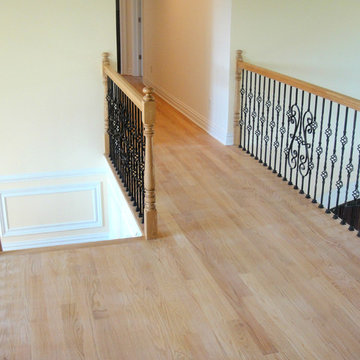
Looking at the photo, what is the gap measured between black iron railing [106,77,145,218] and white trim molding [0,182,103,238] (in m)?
0.58

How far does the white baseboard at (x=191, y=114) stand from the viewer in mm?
6653

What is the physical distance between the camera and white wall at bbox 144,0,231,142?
20.8ft

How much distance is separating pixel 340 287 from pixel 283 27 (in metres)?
3.77

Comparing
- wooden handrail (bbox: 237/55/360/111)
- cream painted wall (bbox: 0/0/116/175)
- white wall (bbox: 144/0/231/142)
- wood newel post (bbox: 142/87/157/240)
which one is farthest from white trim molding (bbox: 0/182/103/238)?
wood newel post (bbox: 142/87/157/240)

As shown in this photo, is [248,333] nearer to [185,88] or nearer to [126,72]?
[185,88]

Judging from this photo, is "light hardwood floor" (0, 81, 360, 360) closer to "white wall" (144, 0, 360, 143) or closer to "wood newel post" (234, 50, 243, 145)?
"wood newel post" (234, 50, 243, 145)

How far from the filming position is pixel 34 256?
12.2 ft

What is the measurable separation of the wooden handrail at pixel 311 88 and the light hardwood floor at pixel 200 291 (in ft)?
3.16

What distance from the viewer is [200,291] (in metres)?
3.26

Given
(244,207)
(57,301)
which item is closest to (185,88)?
(244,207)

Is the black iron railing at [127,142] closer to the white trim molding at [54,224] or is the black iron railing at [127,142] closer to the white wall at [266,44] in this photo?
the white trim molding at [54,224]

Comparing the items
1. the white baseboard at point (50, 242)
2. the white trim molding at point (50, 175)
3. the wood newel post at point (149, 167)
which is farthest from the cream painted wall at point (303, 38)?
the wood newel post at point (149, 167)

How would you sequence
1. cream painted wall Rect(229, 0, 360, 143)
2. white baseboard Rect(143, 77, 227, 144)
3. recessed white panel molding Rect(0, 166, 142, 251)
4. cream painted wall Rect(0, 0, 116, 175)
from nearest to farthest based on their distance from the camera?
cream painted wall Rect(0, 0, 116, 175), cream painted wall Rect(229, 0, 360, 143), recessed white panel molding Rect(0, 166, 142, 251), white baseboard Rect(143, 77, 227, 144)

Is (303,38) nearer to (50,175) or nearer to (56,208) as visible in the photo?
(50,175)
